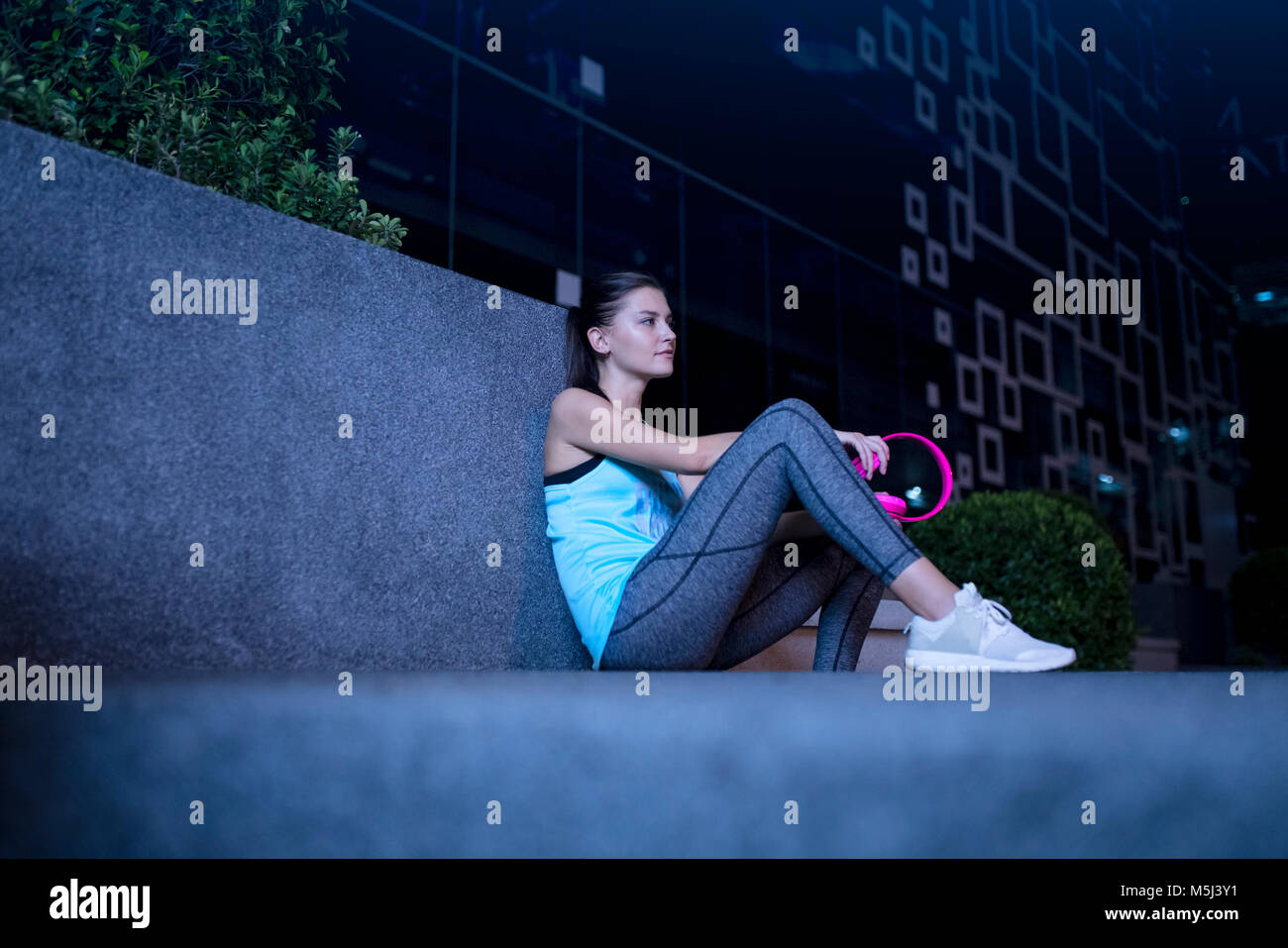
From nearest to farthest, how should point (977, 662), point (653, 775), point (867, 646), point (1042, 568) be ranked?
point (653, 775), point (977, 662), point (867, 646), point (1042, 568)

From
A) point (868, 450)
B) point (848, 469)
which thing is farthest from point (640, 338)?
point (848, 469)

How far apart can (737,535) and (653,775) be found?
72 cm

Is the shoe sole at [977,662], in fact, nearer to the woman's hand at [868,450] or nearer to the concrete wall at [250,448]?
the woman's hand at [868,450]

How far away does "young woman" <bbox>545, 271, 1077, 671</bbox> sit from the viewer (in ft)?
5.55

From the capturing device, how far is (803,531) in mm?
2154

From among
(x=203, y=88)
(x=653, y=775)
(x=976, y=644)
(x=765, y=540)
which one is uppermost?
(x=203, y=88)

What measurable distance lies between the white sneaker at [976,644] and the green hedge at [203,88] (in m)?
1.37

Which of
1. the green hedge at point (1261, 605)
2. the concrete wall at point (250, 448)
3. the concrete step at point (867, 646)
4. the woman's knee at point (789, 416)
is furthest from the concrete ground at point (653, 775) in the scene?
the green hedge at point (1261, 605)

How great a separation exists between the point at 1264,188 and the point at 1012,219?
3.06m

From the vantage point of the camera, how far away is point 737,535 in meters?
1.82

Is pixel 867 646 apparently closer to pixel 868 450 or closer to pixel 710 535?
pixel 868 450

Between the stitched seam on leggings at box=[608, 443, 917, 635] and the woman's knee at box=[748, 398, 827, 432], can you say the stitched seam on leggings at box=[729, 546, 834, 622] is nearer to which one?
the stitched seam on leggings at box=[608, 443, 917, 635]

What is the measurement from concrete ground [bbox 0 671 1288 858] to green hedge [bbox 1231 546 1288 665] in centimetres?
707
